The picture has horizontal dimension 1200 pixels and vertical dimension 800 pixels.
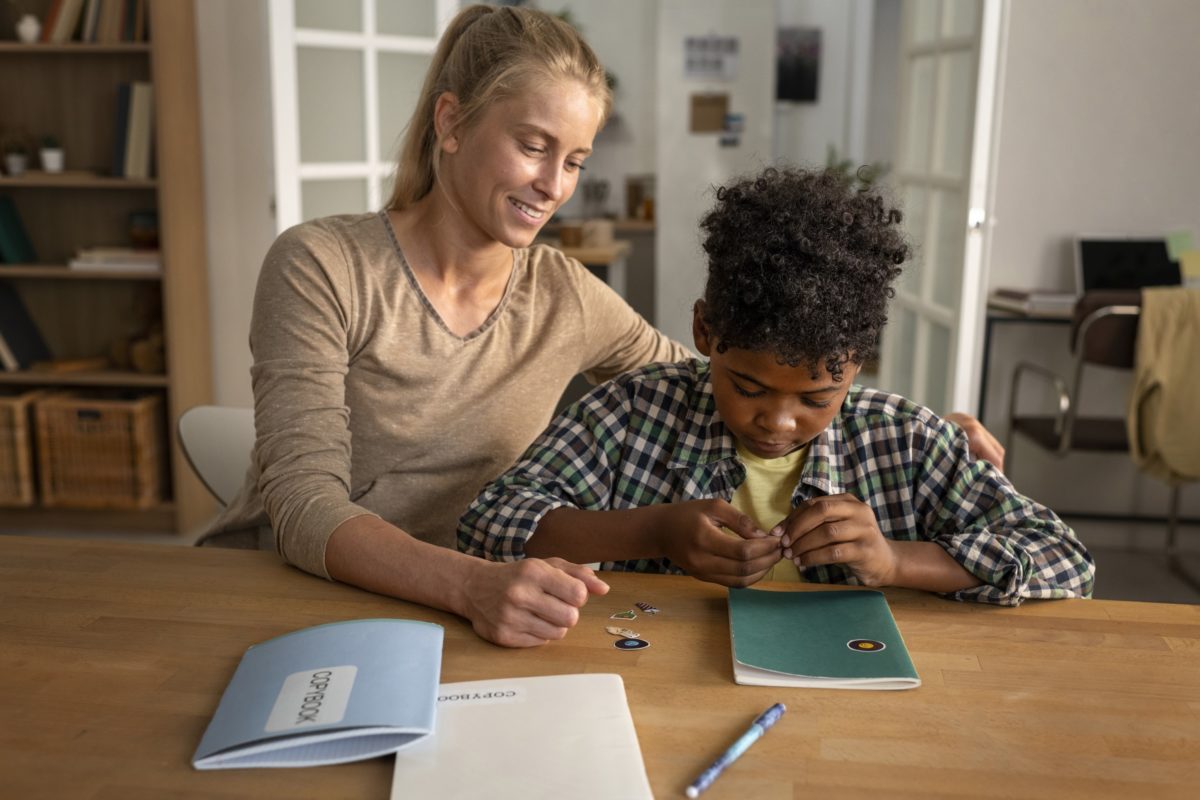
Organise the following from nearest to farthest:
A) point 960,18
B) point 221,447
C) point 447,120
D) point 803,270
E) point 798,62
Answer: point 803,270
point 447,120
point 221,447
point 960,18
point 798,62

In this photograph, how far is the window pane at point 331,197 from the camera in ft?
10.5

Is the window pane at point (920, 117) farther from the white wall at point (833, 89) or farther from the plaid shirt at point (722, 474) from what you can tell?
the white wall at point (833, 89)

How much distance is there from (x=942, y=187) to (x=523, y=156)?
2.05 metres

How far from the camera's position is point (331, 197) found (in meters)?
3.29

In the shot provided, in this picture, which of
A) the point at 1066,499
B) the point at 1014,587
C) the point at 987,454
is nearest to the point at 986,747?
the point at 1014,587

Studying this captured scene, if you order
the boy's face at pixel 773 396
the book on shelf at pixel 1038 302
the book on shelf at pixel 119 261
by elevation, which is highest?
the boy's face at pixel 773 396

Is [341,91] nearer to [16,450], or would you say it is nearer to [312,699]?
[16,450]

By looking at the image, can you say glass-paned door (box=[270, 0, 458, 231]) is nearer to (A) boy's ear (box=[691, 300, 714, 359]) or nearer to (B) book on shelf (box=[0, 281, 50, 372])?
(B) book on shelf (box=[0, 281, 50, 372])

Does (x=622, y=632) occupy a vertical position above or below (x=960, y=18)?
below

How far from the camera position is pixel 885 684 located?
38.5 inches

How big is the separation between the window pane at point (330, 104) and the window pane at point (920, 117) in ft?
5.61

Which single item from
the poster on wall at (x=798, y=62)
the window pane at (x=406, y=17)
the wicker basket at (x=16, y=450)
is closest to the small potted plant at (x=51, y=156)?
the wicker basket at (x=16, y=450)

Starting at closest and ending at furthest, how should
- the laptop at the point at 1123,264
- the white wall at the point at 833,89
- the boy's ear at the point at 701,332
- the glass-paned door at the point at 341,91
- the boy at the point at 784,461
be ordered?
the boy at the point at 784,461 → the boy's ear at the point at 701,332 → the glass-paned door at the point at 341,91 → the laptop at the point at 1123,264 → the white wall at the point at 833,89

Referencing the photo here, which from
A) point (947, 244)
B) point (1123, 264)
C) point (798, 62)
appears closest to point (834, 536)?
point (947, 244)
